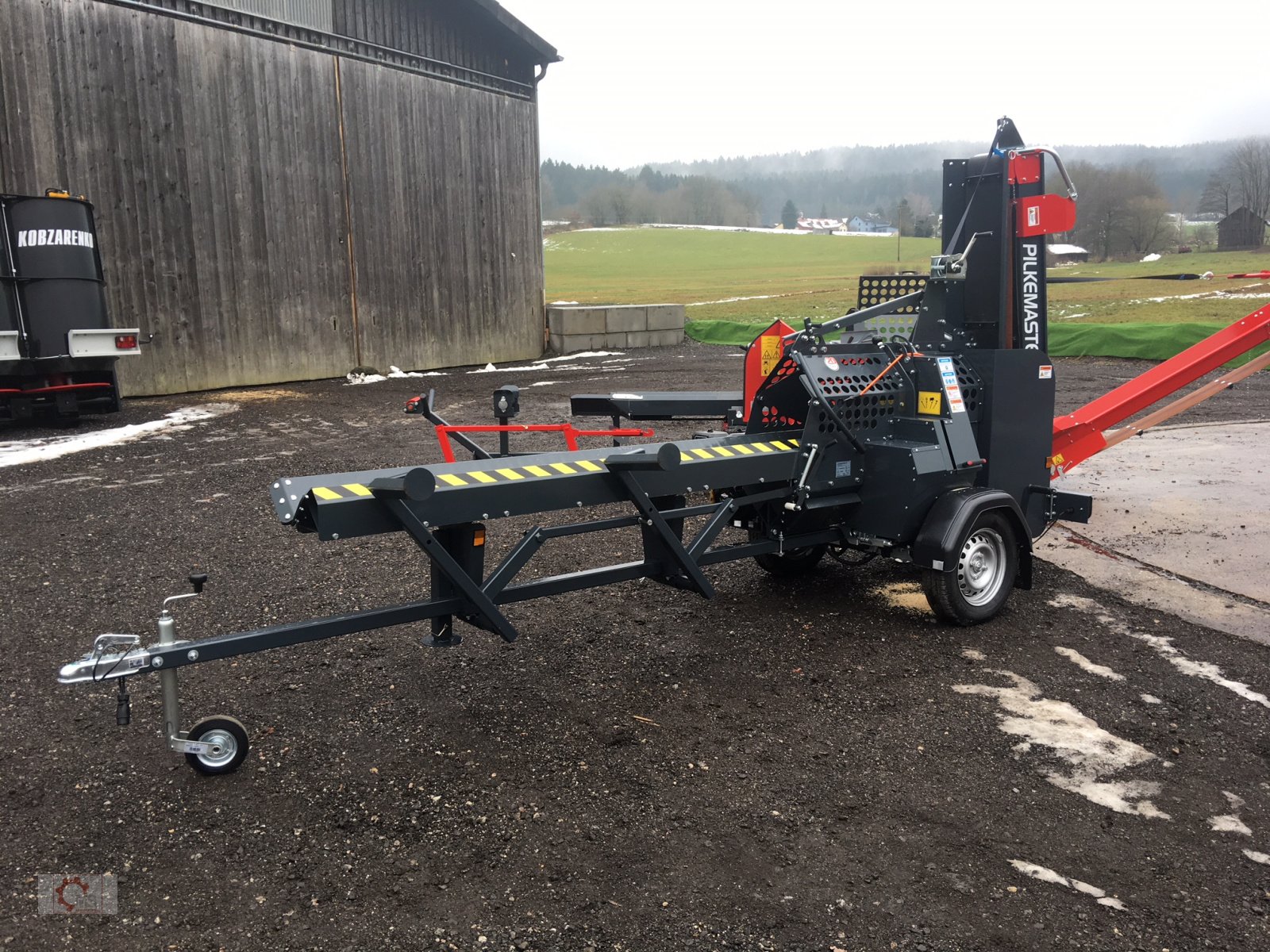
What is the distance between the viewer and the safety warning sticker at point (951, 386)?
5422 millimetres

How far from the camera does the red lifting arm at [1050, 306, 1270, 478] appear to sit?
6320 mm

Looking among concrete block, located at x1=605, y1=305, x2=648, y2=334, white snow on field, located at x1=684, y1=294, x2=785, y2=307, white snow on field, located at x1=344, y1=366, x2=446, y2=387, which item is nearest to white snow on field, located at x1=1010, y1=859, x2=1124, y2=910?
white snow on field, located at x1=344, y1=366, x2=446, y2=387

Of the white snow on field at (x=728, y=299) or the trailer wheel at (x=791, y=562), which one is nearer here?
the trailer wheel at (x=791, y=562)

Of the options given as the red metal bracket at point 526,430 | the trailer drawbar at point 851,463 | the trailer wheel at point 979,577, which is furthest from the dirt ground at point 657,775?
the red metal bracket at point 526,430

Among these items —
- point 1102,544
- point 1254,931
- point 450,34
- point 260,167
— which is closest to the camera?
point 1254,931

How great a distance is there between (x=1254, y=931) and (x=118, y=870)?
11.3 ft

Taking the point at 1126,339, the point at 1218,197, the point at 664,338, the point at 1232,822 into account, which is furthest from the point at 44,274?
the point at 1218,197

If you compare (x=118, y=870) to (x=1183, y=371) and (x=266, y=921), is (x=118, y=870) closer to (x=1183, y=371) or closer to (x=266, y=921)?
(x=266, y=921)

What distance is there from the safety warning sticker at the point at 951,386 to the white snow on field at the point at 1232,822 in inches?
97.3

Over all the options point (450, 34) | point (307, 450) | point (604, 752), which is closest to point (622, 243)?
point (450, 34)

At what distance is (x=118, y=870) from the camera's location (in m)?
3.14

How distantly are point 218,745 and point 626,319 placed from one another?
21.1 meters

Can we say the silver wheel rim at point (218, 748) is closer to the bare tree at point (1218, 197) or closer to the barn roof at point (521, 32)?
the barn roof at point (521, 32)

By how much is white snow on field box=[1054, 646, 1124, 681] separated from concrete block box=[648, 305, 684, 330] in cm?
2019
